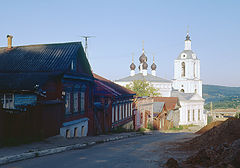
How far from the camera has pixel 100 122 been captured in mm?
25828

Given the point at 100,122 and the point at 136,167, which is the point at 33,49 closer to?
the point at 100,122

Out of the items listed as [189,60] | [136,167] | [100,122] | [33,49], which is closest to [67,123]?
[33,49]

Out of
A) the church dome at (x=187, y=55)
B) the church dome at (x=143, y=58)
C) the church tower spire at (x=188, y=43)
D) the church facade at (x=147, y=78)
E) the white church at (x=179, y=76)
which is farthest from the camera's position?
the church tower spire at (x=188, y=43)

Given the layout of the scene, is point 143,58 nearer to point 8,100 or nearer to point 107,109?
point 107,109

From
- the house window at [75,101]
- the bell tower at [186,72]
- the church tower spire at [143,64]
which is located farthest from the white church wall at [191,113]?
the house window at [75,101]

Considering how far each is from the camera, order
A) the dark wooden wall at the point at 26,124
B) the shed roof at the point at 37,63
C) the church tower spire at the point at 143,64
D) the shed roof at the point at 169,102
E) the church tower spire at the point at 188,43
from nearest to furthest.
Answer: the dark wooden wall at the point at 26,124
the shed roof at the point at 37,63
the shed roof at the point at 169,102
the church tower spire at the point at 143,64
the church tower spire at the point at 188,43

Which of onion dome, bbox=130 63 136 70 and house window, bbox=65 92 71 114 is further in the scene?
onion dome, bbox=130 63 136 70

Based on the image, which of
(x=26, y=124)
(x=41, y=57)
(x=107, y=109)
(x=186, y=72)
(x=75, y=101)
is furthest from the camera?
(x=186, y=72)

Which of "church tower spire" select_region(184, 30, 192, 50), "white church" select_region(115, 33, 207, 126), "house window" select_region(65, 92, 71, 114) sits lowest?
"house window" select_region(65, 92, 71, 114)

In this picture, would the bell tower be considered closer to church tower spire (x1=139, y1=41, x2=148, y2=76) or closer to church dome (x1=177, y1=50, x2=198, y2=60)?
church dome (x1=177, y1=50, x2=198, y2=60)

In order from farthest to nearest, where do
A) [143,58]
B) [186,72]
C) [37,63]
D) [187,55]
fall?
[143,58] < [186,72] < [187,55] < [37,63]

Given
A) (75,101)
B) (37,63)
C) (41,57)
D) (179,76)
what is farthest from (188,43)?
(37,63)

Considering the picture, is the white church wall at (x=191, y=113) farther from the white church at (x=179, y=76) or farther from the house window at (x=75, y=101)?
the house window at (x=75, y=101)

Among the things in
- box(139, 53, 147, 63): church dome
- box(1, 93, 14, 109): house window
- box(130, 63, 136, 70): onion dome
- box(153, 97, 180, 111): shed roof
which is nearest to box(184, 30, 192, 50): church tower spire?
box(139, 53, 147, 63): church dome
